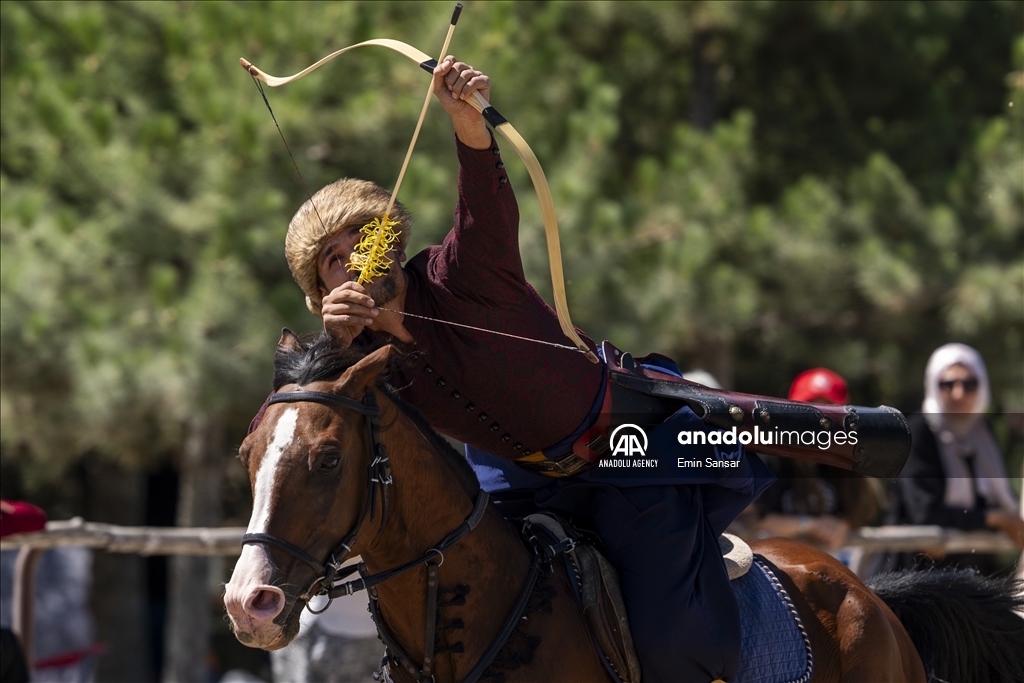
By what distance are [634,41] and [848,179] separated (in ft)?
6.95

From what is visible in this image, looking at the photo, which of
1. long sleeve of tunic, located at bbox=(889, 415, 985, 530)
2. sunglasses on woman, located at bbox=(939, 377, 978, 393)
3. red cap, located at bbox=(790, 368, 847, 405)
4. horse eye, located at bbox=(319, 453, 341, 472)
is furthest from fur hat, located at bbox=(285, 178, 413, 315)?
sunglasses on woman, located at bbox=(939, 377, 978, 393)

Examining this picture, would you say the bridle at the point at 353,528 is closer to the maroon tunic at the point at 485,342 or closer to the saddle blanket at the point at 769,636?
the maroon tunic at the point at 485,342

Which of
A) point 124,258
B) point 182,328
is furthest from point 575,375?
point 124,258

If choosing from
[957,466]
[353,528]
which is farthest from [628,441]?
[957,466]

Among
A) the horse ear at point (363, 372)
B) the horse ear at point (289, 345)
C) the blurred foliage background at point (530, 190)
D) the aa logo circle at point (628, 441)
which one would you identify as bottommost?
the aa logo circle at point (628, 441)

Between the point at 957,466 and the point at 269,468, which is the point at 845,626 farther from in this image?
the point at 957,466

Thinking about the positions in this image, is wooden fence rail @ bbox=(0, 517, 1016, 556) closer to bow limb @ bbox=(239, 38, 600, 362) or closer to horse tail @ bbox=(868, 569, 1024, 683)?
horse tail @ bbox=(868, 569, 1024, 683)

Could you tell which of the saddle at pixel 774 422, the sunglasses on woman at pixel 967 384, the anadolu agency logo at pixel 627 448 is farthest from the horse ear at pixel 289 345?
the sunglasses on woman at pixel 967 384

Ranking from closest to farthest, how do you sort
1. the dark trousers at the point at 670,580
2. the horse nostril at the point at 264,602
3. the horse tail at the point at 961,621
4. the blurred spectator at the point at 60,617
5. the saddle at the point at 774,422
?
1. the horse nostril at the point at 264,602
2. the dark trousers at the point at 670,580
3. the saddle at the point at 774,422
4. the horse tail at the point at 961,621
5. the blurred spectator at the point at 60,617

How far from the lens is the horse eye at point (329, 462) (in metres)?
2.52

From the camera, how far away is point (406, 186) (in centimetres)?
692

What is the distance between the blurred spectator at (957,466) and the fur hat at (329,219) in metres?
3.72

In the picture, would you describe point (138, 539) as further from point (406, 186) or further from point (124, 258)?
point (406, 186)

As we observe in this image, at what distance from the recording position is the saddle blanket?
328 cm
